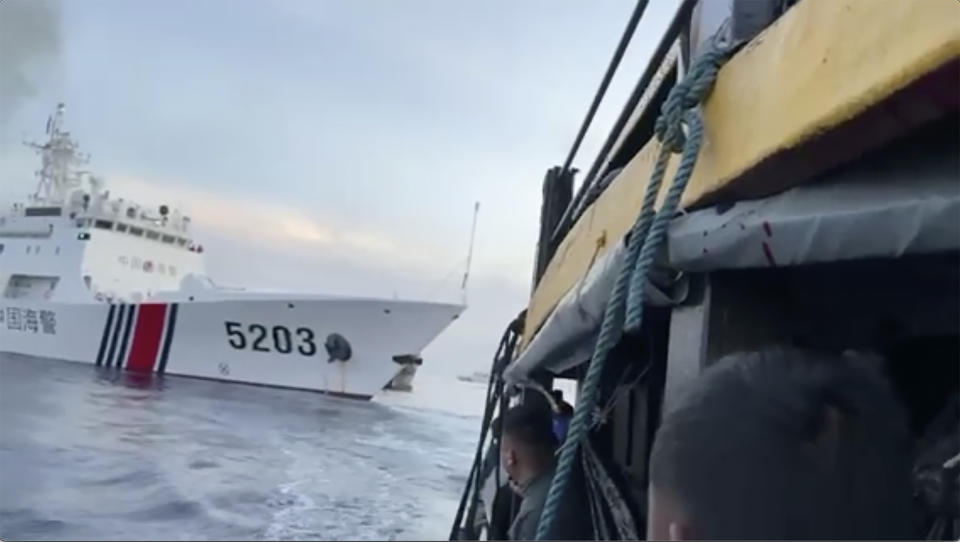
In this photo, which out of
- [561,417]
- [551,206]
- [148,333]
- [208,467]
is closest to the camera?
[561,417]

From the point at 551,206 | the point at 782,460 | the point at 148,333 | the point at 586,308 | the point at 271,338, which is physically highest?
the point at 551,206

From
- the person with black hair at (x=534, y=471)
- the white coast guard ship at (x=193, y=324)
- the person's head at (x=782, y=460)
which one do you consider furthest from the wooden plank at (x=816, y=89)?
the white coast guard ship at (x=193, y=324)

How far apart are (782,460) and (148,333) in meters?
25.8

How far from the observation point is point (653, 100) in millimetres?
2693

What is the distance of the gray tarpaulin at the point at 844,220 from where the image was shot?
1.00 metres

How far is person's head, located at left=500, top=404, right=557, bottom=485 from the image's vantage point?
2555 millimetres

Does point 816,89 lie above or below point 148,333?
below

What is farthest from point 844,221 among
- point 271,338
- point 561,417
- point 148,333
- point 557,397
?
point 148,333

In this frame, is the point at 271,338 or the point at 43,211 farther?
the point at 43,211

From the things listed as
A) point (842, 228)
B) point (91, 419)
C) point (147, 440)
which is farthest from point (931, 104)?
point (91, 419)

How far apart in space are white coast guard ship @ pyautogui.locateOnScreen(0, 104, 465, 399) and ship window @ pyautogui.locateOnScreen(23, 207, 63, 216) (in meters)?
0.43

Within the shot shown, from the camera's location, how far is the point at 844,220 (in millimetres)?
1098

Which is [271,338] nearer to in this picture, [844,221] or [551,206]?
[551,206]

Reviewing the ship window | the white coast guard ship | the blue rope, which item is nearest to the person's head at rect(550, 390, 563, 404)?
the blue rope
